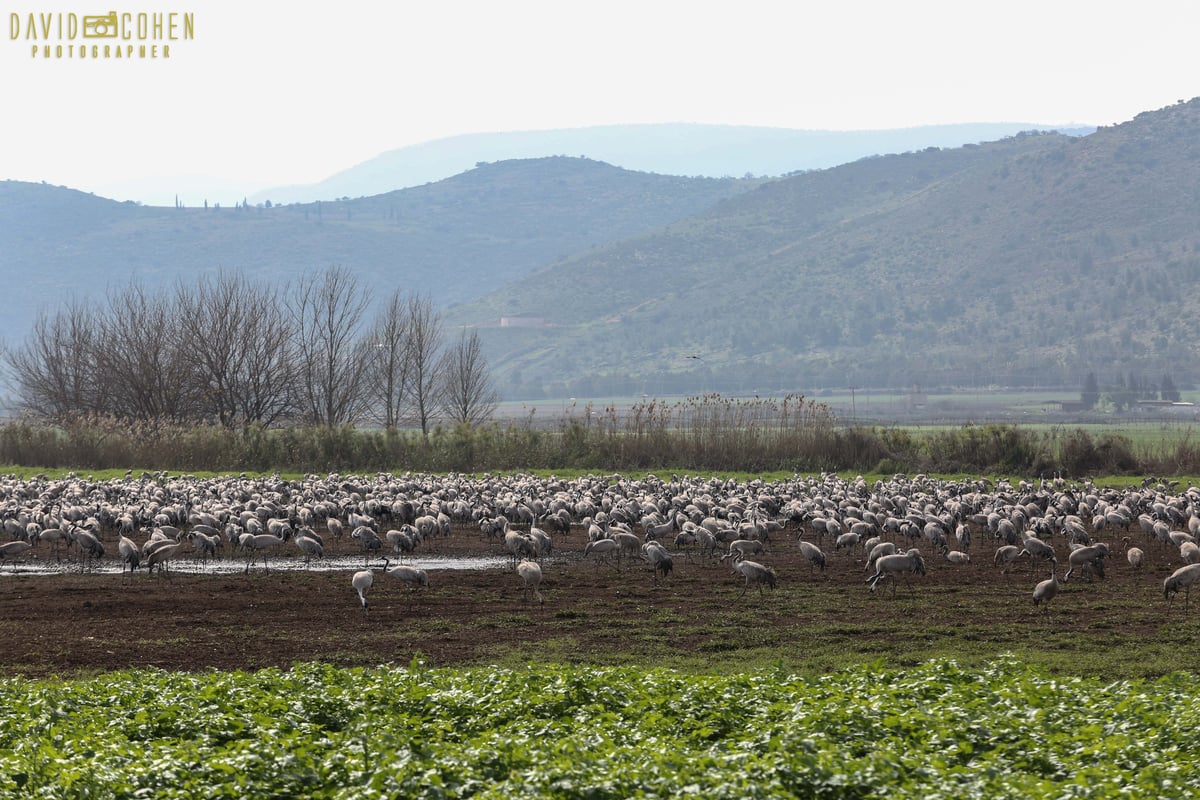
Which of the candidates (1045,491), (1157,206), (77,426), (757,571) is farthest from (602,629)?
A: (1157,206)

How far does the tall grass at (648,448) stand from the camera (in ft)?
141

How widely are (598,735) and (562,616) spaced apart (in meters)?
9.39

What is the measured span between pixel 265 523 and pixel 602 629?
1237 cm

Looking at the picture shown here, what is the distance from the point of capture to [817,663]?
49.6 feet

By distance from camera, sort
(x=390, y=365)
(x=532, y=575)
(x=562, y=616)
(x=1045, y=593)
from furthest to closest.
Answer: (x=390, y=365)
(x=532, y=575)
(x=562, y=616)
(x=1045, y=593)

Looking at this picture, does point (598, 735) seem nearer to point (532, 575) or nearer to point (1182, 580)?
point (532, 575)

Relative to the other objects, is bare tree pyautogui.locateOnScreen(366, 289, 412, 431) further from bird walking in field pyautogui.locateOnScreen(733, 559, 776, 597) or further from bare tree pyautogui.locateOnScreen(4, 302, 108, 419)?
bird walking in field pyautogui.locateOnScreen(733, 559, 776, 597)

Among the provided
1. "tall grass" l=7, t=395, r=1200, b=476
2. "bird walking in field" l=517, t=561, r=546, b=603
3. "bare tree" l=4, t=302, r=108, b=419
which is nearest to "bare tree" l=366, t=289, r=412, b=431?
"tall grass" l=7, t=395, r=1200, b=476

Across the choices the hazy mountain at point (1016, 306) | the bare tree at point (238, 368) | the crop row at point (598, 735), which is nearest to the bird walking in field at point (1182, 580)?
the crop row at point (598, 735)

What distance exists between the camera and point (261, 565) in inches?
1005

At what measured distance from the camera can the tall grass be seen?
141 feet

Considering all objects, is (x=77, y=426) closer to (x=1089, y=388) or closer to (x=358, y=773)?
(x=358, y=773)

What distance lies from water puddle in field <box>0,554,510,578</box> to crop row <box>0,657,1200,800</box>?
1205 cm

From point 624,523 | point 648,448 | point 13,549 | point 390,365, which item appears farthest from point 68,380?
point 624,523
